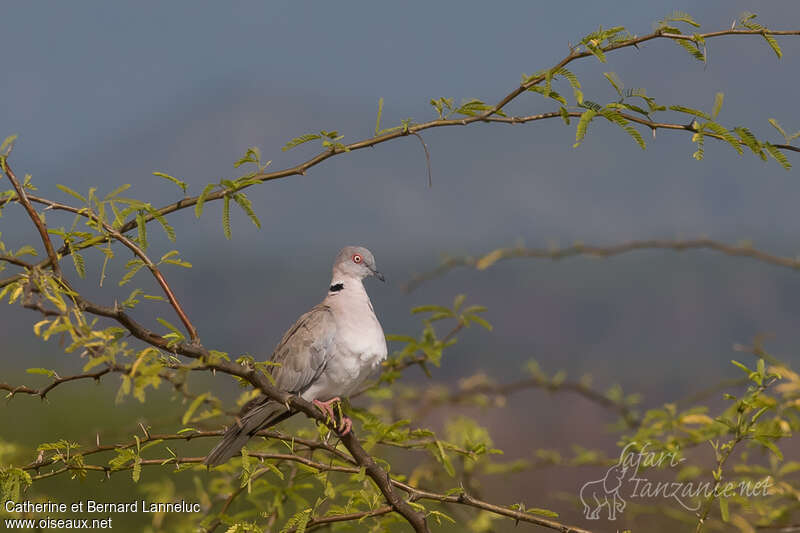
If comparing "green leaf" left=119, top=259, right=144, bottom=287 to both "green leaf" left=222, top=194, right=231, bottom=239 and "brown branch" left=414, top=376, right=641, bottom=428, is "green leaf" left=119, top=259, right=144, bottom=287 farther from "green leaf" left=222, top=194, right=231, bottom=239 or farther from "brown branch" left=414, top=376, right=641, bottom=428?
"brown branch" left=414, top=376, right=641, bottom=428

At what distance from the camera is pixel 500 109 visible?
2.34m

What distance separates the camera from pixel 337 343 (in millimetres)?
3430

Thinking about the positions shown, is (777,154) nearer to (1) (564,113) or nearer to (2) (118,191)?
(1) (564,113)

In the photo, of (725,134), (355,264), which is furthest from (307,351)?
(725,134)

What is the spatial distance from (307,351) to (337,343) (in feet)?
0.50

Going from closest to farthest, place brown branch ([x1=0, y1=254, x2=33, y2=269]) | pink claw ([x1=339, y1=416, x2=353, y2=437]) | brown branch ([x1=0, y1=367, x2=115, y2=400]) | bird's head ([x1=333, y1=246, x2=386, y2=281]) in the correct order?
brown branch ([x1=0, y1=254, x2=33, y2=269]) < brown branch ([x1=0, y1=367, x2=115, y2=400]) < pink claw ([x1=339, y1=416, x2=353, y2=437]) < bird's head ([x1=333, y1=246, x2=386, y2=281])

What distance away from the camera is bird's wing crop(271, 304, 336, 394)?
11.4ft

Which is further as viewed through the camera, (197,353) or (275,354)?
(275,354)

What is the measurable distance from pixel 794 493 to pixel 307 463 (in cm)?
219

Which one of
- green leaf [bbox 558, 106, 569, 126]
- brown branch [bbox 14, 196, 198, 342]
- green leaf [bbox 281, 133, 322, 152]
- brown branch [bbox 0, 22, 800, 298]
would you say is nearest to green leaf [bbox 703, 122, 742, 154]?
brown branch [bbox 0, 22, 800, 298]

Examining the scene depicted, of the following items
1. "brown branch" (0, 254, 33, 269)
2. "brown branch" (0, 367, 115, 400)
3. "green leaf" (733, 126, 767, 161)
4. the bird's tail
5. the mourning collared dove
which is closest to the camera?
"brown branch" (0, 254, 33, 269)

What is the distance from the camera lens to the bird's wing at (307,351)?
347cm

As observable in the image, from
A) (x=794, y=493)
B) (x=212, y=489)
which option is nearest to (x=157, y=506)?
(x=212, y=489)

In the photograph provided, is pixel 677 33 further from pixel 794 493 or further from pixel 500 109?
pixel 794 493
